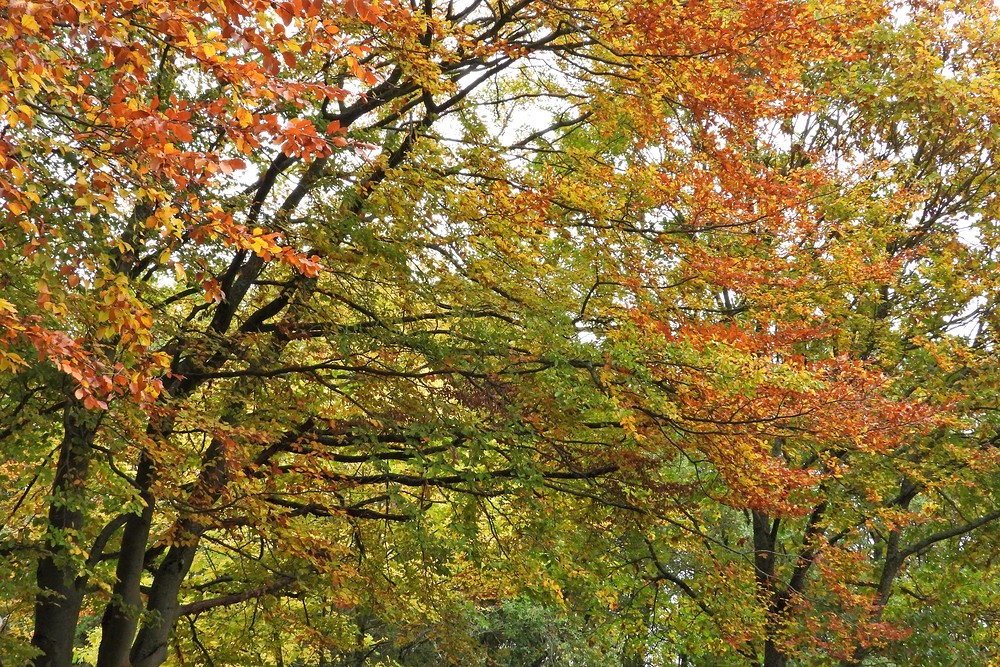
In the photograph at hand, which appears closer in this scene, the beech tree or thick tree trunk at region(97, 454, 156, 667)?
the beech tree

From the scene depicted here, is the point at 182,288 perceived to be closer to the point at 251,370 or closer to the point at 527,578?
the point at 251,370

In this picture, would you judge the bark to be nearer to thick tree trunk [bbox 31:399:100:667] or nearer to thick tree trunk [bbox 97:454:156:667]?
thick tree trunk [bbox 97:454:156:667]

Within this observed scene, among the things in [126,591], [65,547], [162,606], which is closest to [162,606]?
[162,606]

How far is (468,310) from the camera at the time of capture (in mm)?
7754

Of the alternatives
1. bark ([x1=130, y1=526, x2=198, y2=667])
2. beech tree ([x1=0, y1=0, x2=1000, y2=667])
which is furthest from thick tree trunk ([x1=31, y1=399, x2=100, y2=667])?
bark ([x1=130, y1=526, x2=198, y2=667])

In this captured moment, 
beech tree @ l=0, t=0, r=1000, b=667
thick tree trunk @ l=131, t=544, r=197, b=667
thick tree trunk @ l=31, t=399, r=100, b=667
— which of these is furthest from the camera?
thick tree trunk @ l=131, t=544, r=197, b=667

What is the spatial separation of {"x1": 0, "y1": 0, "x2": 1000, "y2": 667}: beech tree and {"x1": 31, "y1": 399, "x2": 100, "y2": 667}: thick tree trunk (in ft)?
0.14

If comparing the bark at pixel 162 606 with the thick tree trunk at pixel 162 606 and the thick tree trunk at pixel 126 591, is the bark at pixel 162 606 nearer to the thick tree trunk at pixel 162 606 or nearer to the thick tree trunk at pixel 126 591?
the thick tree trunk at pixel 162 606

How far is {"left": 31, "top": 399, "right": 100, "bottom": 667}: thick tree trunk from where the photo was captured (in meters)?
6.32

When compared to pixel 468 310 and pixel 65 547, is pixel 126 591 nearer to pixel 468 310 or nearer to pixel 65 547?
pixel 65 547

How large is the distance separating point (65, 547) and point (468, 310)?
3.85m

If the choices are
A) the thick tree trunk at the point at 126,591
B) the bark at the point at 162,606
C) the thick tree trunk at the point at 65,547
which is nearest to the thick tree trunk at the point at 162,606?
the bark at the point at 162,606

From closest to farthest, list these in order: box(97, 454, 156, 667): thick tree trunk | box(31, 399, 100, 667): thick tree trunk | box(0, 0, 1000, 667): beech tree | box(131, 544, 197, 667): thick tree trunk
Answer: box(0, 0, 1000, 667): beech tree < box(31, 399, 100, 667): thick tree trunk < box(97, 454, 156, 667): thick tree trunk < box(131, 544, 197, 667): thick tree trunk

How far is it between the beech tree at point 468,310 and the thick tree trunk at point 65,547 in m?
0.04
